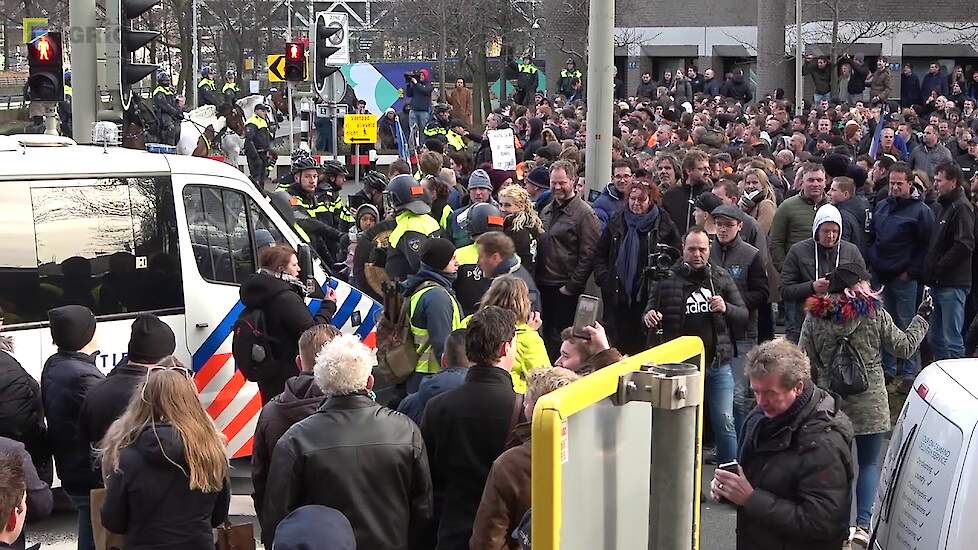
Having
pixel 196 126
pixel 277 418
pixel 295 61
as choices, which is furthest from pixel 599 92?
pixel 196 126

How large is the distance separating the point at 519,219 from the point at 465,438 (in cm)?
502

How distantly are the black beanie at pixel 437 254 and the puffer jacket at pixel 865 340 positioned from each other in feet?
7.08

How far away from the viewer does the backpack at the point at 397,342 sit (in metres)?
8.34

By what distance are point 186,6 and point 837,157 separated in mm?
34779

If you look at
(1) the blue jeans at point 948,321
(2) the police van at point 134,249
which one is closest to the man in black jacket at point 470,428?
(2) the police van at point 134,249

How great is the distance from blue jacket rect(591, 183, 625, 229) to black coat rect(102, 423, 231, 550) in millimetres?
6619

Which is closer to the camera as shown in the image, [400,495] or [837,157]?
[400,495]

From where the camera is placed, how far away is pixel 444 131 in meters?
22.7

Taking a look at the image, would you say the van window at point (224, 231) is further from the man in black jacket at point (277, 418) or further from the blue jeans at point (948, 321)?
the blue jeans at point (948, 321)

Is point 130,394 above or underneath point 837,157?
underneath

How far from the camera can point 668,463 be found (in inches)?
114

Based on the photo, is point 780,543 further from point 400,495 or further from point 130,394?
point 130,394

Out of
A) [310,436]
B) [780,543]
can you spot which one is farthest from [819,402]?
[310,436]

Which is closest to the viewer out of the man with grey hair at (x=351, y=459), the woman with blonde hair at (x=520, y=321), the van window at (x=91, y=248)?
the man with grey hair at (x=351, y=459)
